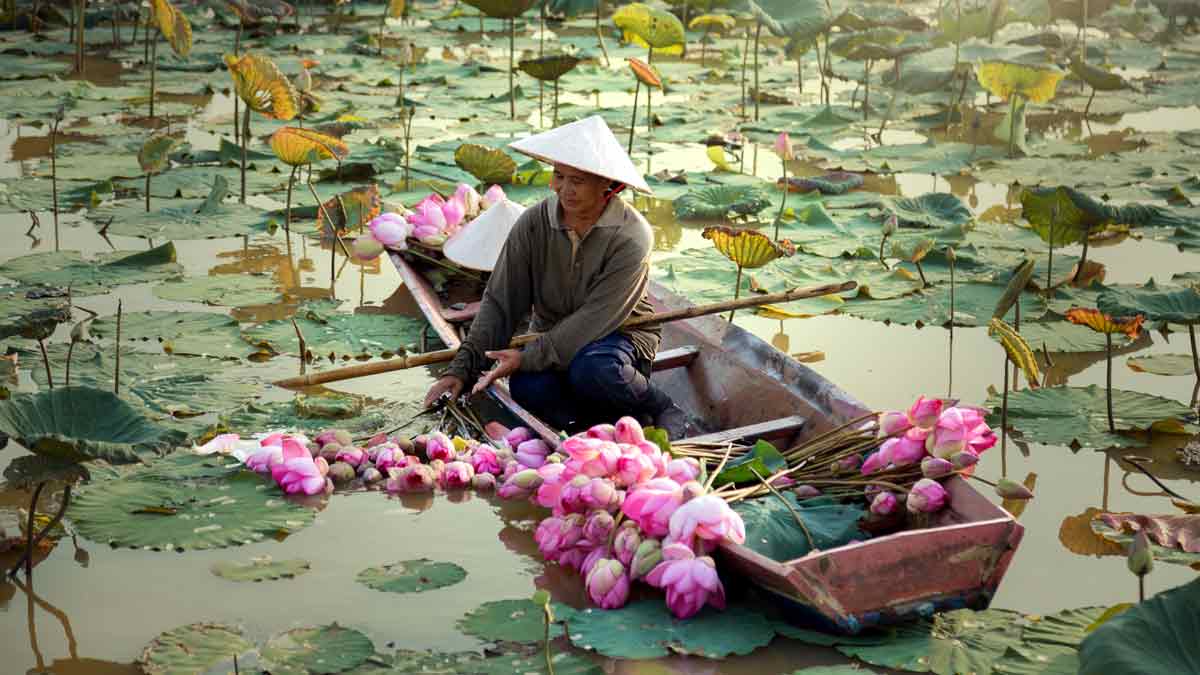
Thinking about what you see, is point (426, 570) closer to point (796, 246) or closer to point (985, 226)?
point (796, 246)

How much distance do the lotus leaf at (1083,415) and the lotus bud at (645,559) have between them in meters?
1.53

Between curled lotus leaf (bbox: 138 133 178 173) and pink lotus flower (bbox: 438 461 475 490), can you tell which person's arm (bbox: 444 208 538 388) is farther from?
curled lotus leaf (bbox: 138 133 178 173)

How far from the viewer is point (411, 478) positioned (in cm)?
372

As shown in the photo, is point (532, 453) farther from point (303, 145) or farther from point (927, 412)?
point (303, 145)

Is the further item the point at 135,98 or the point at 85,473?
the point at 135,98

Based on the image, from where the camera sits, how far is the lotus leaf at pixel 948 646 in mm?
2871

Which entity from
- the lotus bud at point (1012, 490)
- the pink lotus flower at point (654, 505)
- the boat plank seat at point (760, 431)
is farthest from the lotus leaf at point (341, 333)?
the lotus bud at point (1012, 490)

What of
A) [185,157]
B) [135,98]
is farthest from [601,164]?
[135,98]

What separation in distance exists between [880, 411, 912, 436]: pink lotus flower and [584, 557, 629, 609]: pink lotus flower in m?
0.73

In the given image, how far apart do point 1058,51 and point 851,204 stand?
4644 millimetres

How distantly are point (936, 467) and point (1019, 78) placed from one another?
4614 mm

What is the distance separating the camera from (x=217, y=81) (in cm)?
921

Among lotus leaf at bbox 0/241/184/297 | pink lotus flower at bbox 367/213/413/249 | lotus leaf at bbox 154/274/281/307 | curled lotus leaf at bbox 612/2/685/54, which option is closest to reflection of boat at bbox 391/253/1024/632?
pink lotus flower at bbox 367/213/413/249

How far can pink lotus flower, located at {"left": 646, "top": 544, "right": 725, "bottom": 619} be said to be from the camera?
2953mm
